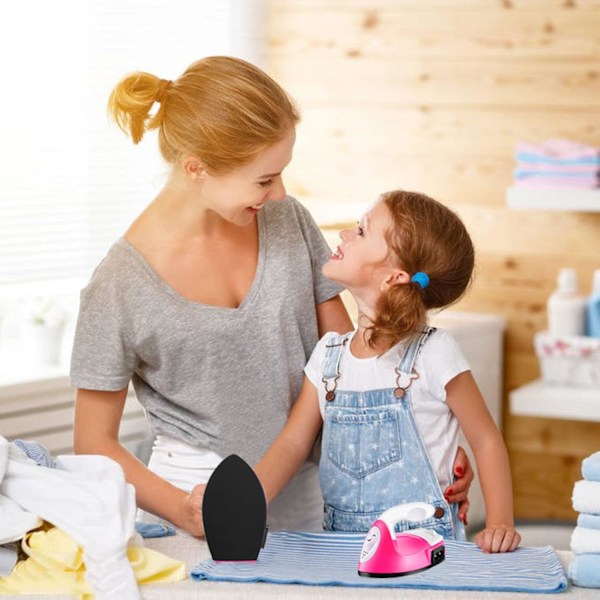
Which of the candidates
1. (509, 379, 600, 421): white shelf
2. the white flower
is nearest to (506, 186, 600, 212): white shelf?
(509, 379, 600, 421): white shelf

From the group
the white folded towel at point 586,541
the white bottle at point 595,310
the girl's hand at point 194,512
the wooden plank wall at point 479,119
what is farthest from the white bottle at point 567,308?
the white folded towel at point 586,541

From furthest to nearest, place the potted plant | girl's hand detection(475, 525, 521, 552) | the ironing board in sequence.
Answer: the potted plant
girl's hand detection(475, 525, 521, 552)
the ironing board

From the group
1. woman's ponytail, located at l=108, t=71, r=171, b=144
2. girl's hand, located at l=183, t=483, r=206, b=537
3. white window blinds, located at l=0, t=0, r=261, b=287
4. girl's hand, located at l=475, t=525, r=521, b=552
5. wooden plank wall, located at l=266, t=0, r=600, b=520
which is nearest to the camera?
girl's hand, located at l=475, t=525, r=521, b=552

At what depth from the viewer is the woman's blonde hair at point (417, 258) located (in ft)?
5.74

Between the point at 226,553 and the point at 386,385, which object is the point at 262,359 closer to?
the point at 386,385

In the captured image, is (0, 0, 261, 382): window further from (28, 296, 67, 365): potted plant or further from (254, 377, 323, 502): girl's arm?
(254, 377, 323, 502): girl's arm

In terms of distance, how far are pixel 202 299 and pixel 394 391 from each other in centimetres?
35

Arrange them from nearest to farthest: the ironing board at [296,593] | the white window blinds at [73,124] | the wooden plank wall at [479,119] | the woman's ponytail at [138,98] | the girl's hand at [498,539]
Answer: the ironing board at [296,593] → the girl's hand at [498,539] → the woman's ponytail at [138,98] → the white window blinds at [73,124] → the wooden plank wall at [479,119]

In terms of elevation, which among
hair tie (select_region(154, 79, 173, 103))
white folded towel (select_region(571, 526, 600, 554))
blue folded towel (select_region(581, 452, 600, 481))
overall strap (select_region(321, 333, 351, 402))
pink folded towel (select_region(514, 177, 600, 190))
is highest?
hair tie (select_region(154, 79, 173, 103))

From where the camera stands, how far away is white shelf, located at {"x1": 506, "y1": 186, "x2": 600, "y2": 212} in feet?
9.95

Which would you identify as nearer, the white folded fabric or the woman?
the white folded fabric

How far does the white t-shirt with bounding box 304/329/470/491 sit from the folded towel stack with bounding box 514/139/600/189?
56.8 inches

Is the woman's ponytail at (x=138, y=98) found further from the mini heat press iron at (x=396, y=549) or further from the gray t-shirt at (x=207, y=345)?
the mini heat press iron at (x=396, y=549)

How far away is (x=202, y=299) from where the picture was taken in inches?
72.9
